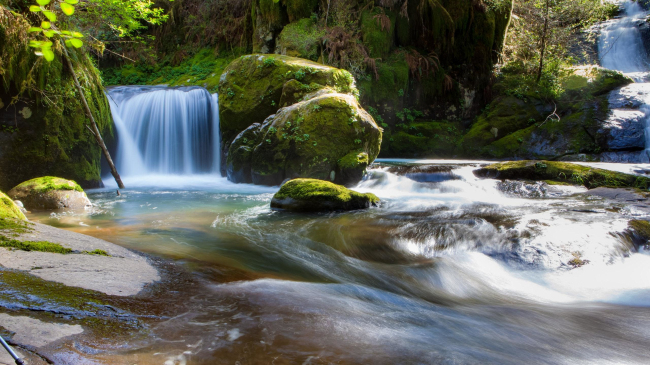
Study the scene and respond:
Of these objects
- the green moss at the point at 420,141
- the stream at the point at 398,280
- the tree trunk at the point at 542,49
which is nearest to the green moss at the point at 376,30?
the green moss at the point at 420,141

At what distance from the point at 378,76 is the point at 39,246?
12840mm

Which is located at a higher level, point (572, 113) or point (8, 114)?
point (572, 113)

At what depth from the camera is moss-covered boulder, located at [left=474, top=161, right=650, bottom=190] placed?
26.1 feet

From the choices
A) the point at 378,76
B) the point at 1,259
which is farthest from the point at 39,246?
the point at 378,76

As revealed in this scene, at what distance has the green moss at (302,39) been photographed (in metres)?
14.1

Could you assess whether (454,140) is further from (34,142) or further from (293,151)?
(34,142)

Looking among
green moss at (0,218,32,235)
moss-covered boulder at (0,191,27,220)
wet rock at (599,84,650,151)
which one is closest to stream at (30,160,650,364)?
moss-covered boulder at (0,191,27,220)

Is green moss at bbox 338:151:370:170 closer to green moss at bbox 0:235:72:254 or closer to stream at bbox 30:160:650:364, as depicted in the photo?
stream at bbox 30:160:650:364

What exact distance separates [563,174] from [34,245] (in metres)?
9.64

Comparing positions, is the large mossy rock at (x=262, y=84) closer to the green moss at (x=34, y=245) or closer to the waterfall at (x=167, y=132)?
the waterfall at (x=167, y=132)

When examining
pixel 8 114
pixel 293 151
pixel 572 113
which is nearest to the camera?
pixel 8 114

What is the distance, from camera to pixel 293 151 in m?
9.33

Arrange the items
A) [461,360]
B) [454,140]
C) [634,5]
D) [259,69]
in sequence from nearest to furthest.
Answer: [461,360] < [259,69] < [454,140] < [634,5]

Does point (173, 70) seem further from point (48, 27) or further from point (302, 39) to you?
point (48, 27)
